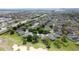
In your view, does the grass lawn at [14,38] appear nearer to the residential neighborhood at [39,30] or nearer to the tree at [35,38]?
the residential neighborhood at [39,30]

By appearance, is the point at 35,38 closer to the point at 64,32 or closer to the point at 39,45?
the point at 39,45

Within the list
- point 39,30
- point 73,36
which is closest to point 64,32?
point 73,36

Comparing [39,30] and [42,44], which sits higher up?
[39,30]

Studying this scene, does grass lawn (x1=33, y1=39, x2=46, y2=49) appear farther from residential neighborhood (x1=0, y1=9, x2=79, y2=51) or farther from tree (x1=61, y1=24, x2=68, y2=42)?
tree (x1=61, y1=24, x2=68, y2=42)

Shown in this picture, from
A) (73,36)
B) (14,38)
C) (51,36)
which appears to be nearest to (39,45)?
(51,36)

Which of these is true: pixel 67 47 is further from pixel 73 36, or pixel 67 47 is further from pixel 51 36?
pixel 51 36

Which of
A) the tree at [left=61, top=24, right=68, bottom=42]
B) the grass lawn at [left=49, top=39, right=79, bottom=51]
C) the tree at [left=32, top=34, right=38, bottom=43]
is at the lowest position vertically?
the grass lawn at [left=49, top=39, right=79, bottom=51]

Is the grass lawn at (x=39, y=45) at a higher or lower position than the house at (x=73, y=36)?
lower

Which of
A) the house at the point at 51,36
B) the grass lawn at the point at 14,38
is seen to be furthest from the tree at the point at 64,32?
the grass lawn at the point at 14,38

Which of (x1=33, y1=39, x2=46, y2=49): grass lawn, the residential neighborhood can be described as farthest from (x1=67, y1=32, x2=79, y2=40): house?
(x1=33, y1=39, x2=46, y2=49): grass lawn

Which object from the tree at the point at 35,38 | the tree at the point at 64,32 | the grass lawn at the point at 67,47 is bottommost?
the grass lawn at the point at 67,47

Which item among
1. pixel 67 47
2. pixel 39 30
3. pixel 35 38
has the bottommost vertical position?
pixel 67 47
